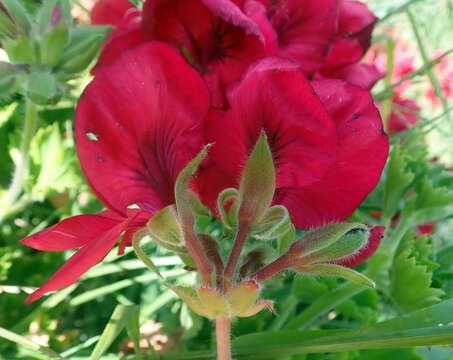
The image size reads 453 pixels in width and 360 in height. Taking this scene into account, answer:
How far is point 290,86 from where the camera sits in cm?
25

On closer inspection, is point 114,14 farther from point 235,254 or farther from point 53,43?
point 235,254

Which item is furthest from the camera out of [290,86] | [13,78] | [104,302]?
[104,302]

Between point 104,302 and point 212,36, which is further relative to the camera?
point 104,302

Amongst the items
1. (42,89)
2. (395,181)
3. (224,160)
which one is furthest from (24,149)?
(395,181)

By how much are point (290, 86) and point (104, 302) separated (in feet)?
1.05

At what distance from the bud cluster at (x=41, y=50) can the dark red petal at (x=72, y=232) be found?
11 cm

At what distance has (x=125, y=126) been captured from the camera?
268 mm

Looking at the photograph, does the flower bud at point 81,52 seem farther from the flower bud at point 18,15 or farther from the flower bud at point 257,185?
the flower bud at point 257,185

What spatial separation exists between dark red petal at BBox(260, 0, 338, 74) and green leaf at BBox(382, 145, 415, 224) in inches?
4.1

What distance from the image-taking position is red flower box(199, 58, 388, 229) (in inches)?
9.9

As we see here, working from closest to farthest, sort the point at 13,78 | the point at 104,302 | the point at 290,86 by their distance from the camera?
the point at 290,86 < the point at 13,78 < the point at 104,302

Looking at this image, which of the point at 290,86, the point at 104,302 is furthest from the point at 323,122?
the point at 104,302

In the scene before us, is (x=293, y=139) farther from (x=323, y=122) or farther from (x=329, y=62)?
(x=329, y=62)

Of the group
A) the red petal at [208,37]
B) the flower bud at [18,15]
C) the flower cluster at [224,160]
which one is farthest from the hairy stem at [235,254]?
the flower bud at [18,15]
